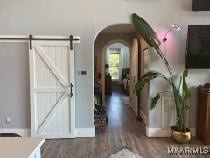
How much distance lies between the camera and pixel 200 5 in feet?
15.5

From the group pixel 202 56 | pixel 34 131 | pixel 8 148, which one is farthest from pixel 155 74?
pixel 8 148

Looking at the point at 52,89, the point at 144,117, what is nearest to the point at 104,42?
the point at 144,117

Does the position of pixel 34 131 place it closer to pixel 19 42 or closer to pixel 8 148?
pixel 19 42

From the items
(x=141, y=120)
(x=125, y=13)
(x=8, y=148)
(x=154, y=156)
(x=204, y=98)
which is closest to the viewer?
(x=8, y=148)

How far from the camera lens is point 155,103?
4809 millimetres

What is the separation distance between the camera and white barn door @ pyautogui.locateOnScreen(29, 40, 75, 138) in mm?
4965

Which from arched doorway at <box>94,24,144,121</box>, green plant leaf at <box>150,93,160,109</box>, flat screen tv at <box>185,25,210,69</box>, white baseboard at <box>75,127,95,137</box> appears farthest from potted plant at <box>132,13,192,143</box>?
arched doorway at <box>94,24,144,121</box>

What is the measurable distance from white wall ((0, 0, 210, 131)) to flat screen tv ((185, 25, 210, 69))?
0.21 meters

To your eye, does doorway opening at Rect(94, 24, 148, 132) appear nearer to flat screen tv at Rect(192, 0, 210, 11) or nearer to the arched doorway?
the arched doorway

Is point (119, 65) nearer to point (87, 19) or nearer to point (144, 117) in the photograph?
point (144, 117)

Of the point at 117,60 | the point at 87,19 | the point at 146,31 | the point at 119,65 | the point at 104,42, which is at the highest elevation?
the point at 87,19

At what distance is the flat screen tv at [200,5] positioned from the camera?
468 centimetres

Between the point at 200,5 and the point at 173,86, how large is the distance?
5.23 ft

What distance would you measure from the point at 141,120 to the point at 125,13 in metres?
2.90
